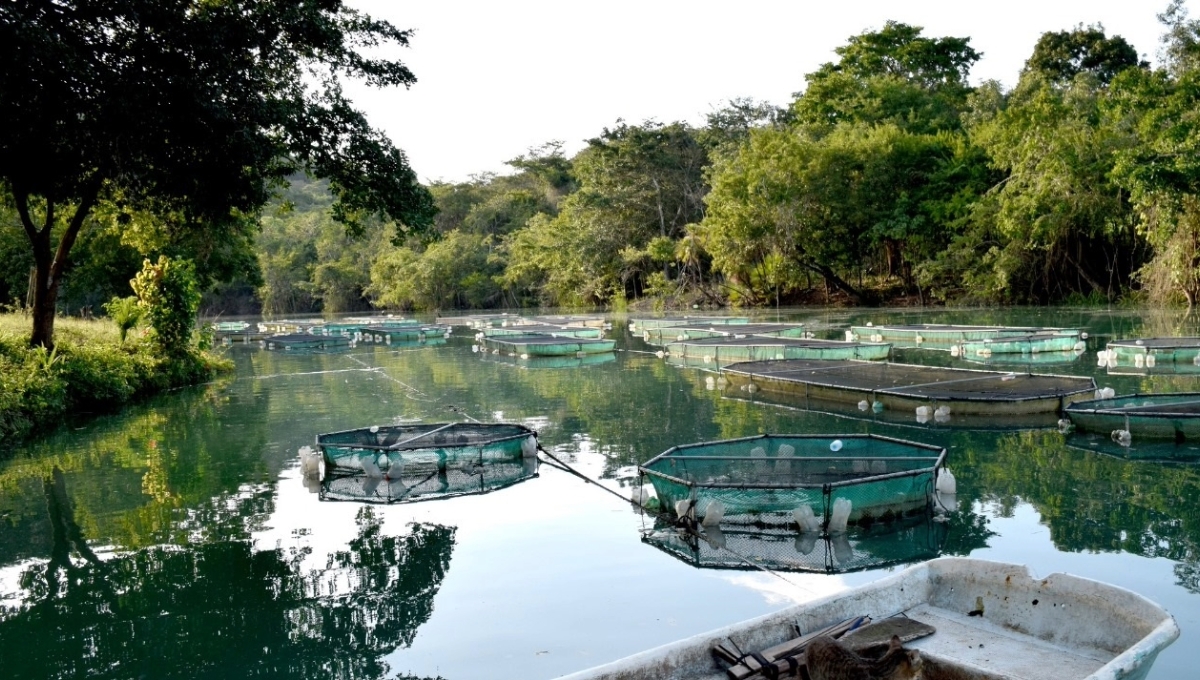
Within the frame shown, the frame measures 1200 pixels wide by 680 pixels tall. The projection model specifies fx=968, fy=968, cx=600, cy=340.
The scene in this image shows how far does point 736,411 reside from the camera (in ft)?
55.1

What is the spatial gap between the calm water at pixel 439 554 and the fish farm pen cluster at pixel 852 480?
0.94 ft

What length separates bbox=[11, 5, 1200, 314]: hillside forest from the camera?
33812 mm

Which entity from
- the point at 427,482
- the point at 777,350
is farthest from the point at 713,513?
the point at 777,350

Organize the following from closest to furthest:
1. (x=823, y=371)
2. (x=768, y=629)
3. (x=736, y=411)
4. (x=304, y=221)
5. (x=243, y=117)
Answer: (x=768, y=629), (x=243, y=117), (x=736, y=411), (x=823, y=371), (x=304, y=221)

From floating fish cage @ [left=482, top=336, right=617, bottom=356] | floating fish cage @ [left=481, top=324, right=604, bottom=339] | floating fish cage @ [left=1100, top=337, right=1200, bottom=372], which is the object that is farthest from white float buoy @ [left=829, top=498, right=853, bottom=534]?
floating fish cage @ [left=481, top=324, right=604, bottom=339]

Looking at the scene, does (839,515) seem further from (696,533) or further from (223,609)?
(223,609)

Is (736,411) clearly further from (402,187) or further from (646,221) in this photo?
(646,221)

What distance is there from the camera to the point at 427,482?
11.8m

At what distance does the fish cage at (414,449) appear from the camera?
12031 mm

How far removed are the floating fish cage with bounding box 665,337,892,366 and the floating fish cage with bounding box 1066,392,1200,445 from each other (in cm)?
938

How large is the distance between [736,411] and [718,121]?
4084cm

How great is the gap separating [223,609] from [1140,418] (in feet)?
35.5

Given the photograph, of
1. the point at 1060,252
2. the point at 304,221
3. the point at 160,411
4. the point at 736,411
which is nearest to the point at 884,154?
the point at 1060,252

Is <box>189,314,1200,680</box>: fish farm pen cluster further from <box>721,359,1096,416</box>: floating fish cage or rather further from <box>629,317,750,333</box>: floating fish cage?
<box>629,317,750,333</box>: floating fish cage
